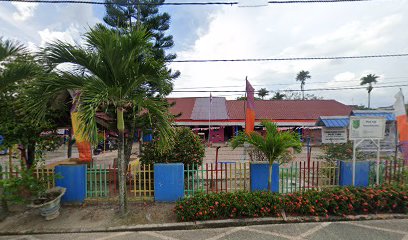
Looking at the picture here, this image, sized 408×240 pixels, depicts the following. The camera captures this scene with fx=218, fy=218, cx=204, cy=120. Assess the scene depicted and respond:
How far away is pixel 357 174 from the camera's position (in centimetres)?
557

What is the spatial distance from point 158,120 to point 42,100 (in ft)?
6.95

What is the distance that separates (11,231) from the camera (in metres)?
3.95

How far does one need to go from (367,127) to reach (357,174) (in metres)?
1.22

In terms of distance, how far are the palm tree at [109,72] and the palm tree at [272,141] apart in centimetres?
181

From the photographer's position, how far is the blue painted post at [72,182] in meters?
5.00

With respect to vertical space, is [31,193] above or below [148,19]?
below

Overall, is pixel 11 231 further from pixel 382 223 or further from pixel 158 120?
pixel 382 223

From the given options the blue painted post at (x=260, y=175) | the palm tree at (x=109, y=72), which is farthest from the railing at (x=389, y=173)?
the palm tree at (x=109, y=72)

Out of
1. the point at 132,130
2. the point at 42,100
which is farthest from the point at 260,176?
the point at 42,100

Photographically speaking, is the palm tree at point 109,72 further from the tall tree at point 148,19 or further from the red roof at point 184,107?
the red roof at point 184,107

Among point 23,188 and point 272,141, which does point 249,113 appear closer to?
point 272,141

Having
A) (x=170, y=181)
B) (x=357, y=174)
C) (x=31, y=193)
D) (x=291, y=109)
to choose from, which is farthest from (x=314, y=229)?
(x=291, y=109)

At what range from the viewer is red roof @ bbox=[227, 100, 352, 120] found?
21.7 meters

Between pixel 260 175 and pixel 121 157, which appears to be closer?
pixel 121 157
